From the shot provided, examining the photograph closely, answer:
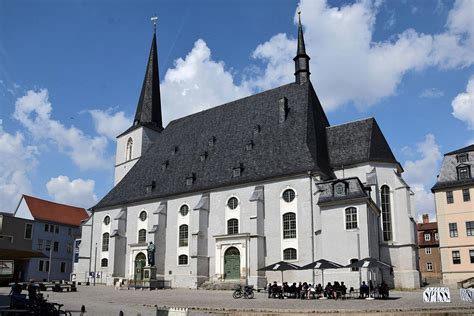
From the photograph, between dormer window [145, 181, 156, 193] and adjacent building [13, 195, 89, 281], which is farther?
adjacent building [13, 195, 89, 281]

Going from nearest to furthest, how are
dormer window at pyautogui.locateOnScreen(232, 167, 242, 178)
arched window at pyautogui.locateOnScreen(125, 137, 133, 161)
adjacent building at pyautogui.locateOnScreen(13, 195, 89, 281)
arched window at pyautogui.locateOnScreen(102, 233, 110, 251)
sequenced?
dormer window at pyautogui.locateOnScreen(232, 167, 242, 178), arched window at pyautogui.locateOnScreen(102, 233, 110, 251), arched window at pyautogui.locateOnScreen(125, 137, 133, 161), adjacent building at pyautogui.locateOnScreen(13, 195, 89, 281)

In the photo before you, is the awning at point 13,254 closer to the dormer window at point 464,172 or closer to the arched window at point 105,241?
the arched window at point 105,241

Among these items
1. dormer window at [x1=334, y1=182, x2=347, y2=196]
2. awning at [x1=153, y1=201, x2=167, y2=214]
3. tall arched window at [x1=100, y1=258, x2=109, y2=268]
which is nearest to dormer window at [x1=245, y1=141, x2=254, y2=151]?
awning at [x1=153, y1=201, x2=167, y2=214]

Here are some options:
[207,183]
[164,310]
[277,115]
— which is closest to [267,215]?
[207,183]

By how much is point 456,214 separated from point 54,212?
5219 cm

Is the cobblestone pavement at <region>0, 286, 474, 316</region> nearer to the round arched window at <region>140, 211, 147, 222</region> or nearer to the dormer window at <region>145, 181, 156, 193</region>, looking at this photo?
the round arched window at <region>140, 211, 147, 222</region>

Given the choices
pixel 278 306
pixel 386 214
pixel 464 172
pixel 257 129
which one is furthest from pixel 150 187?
pixel 464 172

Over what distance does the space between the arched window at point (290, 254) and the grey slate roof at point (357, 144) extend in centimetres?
855

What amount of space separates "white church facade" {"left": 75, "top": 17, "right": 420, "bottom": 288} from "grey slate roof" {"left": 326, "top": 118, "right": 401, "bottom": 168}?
0.33ft

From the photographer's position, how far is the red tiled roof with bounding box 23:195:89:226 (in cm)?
6106

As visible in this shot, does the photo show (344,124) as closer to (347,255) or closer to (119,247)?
(347,255)

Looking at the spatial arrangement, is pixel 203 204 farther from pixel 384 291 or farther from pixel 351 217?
pixel 384 291

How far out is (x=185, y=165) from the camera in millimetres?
45719

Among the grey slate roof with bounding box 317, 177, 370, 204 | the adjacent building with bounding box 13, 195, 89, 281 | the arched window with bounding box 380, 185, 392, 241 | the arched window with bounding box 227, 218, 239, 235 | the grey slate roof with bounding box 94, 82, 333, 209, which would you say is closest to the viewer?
the grey slate roof with bounding box 317, 177, 370, 204
